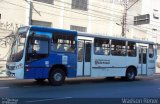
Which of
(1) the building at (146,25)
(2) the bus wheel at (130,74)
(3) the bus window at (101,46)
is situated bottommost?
(2) the bus wheel at (130,74)

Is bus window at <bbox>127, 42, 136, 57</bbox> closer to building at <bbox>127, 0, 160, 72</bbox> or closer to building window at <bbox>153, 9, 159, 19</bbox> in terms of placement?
building at <bbox>127, 0, 160, 72</bbox>

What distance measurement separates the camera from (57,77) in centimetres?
1680

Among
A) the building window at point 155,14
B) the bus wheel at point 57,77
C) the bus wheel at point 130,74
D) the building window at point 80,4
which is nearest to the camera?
the bus wheel at point 57,77

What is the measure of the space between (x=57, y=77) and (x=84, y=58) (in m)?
2.26

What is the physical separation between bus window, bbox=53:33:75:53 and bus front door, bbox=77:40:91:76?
2.04 feet

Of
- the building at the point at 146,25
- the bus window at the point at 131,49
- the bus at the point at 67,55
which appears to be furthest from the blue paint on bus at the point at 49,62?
the building at the point at 146,25

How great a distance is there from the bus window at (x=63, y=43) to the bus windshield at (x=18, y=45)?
1.66 meters

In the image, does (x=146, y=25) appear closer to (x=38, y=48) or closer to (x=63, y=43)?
(x=63, y=43)

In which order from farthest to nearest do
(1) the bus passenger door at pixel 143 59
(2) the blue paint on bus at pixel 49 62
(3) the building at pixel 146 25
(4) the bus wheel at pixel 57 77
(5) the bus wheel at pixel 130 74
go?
1. (3) the building at pixel 146 25
2. (1) the bus passenger door at pixel 143 59
3. (5) the bus wheel at pixel 130 74
4. (4) the bus wheel at pixel 57 77
5. (2) the blue paint on bus at pixel 49 62

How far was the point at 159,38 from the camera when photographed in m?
47.1

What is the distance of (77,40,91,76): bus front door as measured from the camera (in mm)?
17969

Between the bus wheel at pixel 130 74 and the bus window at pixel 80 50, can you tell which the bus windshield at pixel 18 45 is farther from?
the bus wheel at pixel 130 74

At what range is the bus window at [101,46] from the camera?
19.0 metres

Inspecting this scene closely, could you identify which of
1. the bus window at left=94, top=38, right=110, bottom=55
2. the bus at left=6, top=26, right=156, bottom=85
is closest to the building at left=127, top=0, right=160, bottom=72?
the bus at left=6, top=26, right=156, bottom=85
